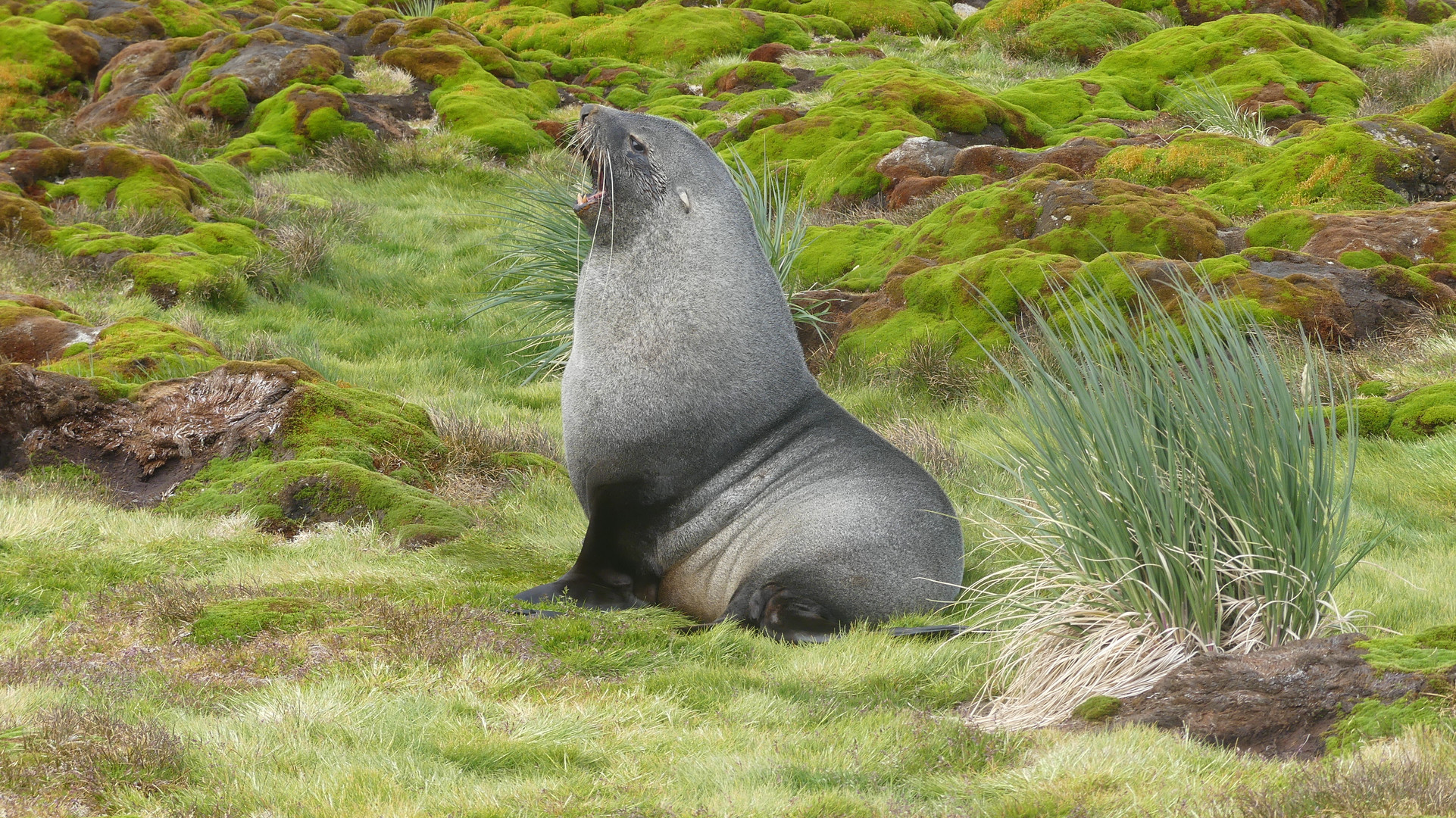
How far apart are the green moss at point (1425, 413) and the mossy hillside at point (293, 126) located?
14282mm

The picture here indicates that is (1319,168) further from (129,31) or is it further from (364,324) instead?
(129,31)

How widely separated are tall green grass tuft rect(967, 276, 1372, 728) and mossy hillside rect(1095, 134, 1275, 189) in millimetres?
8940

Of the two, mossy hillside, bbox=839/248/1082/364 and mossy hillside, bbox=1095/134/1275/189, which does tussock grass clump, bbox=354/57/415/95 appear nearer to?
mossy hillside, bbox=1095/134/1275/189

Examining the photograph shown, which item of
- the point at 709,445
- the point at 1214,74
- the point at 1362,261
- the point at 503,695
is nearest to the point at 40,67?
the point at 1214,74

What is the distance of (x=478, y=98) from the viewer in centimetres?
1908

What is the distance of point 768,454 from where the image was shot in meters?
5.66

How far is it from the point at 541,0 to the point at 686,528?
88.5 ft

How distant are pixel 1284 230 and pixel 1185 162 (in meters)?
2.96

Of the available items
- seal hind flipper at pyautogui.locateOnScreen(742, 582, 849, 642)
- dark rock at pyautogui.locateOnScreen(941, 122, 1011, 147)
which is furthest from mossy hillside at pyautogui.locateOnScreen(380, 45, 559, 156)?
seal hind flipper at pyautogui.locateOnScreen(742, 582, 849, 642)

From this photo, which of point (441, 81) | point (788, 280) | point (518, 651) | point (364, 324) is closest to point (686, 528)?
point (518, 651)

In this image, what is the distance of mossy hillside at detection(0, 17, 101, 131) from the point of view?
19.8 meters

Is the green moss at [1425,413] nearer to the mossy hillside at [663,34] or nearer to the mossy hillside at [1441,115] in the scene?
the mossy hillside at [1441,115]

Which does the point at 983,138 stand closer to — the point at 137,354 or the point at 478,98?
the point at 478,98

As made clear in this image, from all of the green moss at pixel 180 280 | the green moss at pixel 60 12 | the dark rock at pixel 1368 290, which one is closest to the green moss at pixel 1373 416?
the dark rock at pixel 1368 290
